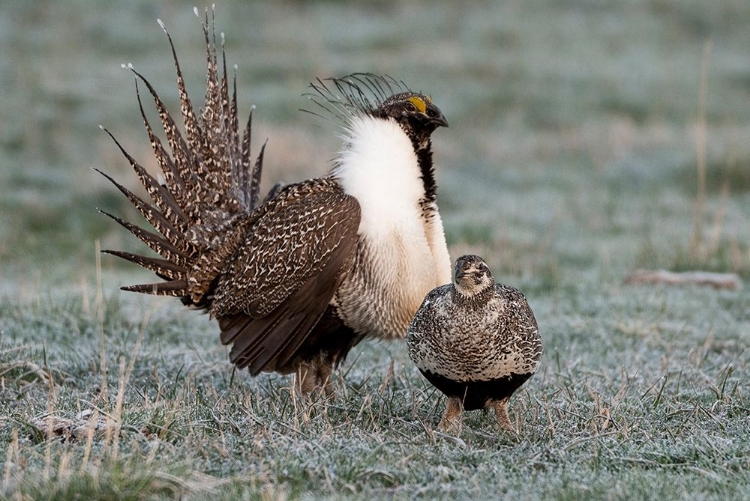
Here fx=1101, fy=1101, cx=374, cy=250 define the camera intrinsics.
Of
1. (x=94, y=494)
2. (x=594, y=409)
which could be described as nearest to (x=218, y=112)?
(x=594, y=409)

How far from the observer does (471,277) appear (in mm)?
3635

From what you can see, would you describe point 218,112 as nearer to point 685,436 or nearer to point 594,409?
point 594,409

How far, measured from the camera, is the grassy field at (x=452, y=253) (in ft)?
10.8

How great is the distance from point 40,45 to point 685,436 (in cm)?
1210

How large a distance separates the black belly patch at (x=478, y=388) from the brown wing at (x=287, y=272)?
0.71 m

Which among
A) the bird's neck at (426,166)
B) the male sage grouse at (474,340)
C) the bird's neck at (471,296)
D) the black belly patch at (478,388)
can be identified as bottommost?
the black belly patch at (478,388)

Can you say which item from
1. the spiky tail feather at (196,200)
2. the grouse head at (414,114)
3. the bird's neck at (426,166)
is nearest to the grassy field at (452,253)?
the spiky tail feather at (196,200)

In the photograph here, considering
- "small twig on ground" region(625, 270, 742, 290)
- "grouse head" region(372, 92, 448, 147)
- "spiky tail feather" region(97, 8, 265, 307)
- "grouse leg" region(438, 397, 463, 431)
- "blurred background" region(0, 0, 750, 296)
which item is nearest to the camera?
Answer: "grouse leg" region(438, 397, 463, 431)

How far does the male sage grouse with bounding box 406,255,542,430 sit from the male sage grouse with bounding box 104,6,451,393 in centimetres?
56

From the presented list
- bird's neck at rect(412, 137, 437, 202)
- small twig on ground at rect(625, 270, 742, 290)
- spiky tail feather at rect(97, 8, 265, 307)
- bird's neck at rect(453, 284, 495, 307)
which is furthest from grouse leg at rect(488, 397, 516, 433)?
small twig on ground at rect(625, 270, 742, 290)

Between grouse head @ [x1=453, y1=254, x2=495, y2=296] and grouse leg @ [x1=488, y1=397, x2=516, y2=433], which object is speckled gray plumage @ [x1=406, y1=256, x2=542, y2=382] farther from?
grouse leg @ [x1=488, y1=397, x2=516, y2=433]

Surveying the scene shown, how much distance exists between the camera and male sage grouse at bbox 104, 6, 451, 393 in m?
4.30

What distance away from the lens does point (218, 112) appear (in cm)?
511

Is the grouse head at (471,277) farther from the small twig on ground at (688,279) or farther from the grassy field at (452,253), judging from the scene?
the small twig on ground at (688,279)
